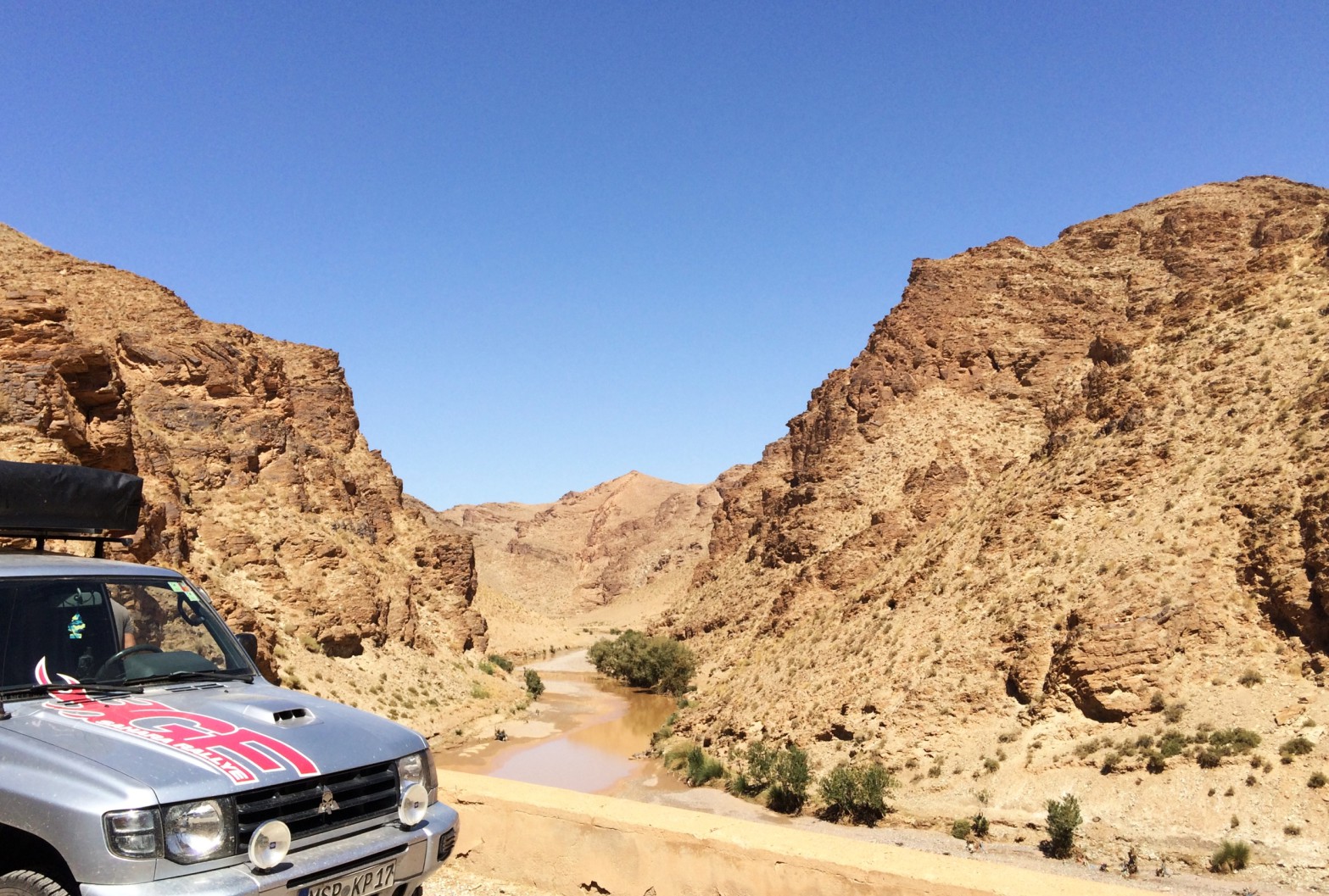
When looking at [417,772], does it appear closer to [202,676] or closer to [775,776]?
[202,676]

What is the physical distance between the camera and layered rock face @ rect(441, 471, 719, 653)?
4498 inches

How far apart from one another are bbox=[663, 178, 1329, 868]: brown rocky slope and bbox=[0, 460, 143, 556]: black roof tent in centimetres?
1929

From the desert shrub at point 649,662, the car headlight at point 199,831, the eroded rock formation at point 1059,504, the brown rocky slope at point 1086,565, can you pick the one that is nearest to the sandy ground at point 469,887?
the car headlight at point 199,831

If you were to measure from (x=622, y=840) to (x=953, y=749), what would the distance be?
64.0 ft

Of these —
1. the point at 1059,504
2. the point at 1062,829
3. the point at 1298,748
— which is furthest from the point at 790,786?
the point at 1059,504

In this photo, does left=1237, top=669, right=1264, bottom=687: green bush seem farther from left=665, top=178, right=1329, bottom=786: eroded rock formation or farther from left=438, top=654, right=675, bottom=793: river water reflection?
left=438, top=654, right=675, bottom=793: river water reflection

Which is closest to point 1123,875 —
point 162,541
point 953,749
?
point 953,749

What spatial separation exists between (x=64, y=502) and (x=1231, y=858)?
1943 cm

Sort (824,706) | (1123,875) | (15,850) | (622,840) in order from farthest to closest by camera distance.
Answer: (824,706) → (1123,875) → (622,840) → (15,850)

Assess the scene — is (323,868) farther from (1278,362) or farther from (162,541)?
(1278,362)

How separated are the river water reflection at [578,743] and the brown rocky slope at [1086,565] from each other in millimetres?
3478

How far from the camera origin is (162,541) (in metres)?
26.2

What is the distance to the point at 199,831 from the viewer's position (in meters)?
4.20

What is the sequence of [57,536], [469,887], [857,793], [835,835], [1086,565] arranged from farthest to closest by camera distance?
[1086,565], [857,793], [835,835], [469,887], [57,536]
